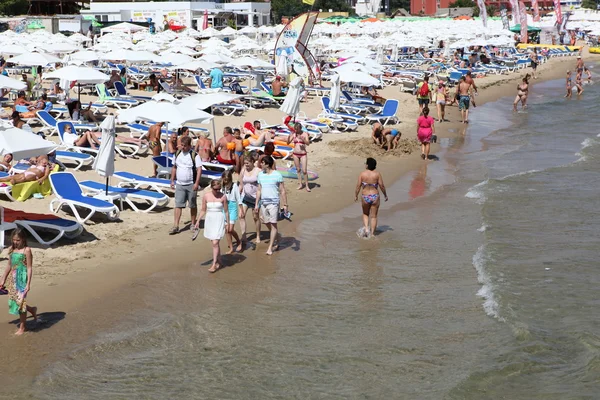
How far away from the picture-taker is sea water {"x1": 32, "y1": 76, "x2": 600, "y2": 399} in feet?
22.6

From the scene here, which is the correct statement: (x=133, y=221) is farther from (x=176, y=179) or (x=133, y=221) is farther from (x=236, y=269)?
(x=236, y=269)

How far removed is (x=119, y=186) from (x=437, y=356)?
7.02 m

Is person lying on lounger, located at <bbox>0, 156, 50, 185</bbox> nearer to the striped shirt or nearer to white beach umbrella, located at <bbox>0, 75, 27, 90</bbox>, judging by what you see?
the striped shirt

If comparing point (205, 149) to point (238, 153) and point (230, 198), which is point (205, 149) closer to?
point (238, 153)

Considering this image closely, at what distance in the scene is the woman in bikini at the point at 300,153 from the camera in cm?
1345

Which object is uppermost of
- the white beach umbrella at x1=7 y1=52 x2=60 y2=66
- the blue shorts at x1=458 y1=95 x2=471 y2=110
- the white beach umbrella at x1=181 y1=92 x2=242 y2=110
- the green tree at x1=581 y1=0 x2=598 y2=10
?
the green tree at x1=581 y1=0 x2=598 y2=10

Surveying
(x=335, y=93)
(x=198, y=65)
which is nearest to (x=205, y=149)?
(x=335, y=93)

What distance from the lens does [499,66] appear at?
4034 cm

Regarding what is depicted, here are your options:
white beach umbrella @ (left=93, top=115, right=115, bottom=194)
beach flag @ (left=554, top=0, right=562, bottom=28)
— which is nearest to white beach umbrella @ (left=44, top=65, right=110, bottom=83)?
white beach umbrella @ (left=93, top=115, right=115, bottom=194)

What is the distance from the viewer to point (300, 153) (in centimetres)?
1361

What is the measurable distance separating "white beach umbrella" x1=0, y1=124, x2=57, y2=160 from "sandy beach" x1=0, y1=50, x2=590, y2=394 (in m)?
1.29

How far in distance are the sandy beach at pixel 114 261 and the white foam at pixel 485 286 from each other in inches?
100

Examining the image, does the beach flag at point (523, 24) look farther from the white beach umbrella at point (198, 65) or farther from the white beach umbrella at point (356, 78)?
the white beach umbrella at point (356, 78)

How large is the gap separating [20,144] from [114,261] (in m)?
1.84
